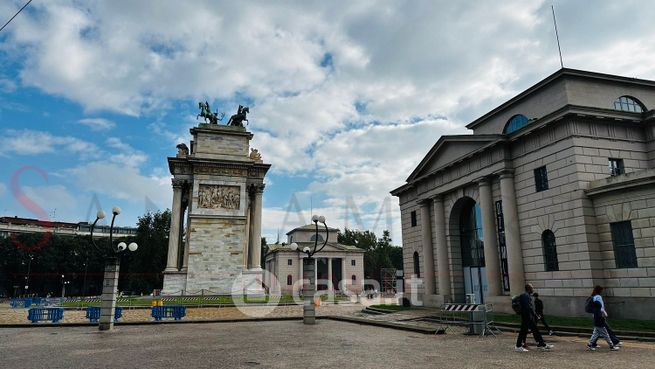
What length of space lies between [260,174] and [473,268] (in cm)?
2785

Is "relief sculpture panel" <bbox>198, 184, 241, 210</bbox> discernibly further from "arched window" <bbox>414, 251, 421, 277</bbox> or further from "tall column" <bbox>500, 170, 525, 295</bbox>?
"tall column" <bbox>500, 170, 525, 295</bbox>

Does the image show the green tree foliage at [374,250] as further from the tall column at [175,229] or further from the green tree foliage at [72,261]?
the tall column at [175,229]

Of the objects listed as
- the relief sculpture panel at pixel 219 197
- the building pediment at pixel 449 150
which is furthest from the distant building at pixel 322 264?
the building pediment at pixel 449 150

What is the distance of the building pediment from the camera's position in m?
26.0

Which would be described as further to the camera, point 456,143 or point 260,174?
point 260,174

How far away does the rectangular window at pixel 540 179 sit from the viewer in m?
22.2

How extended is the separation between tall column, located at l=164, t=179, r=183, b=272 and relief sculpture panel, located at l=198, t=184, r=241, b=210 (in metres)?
2.73

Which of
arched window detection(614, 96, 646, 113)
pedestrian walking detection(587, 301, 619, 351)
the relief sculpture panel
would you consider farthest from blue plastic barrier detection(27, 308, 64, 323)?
arched window detection(614, 96, 646, 113)

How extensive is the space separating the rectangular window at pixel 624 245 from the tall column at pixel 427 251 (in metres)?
13.4

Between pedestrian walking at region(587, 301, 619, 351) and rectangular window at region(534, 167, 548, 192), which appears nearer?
pedestrian walking at region(587, 301, 619, 351)

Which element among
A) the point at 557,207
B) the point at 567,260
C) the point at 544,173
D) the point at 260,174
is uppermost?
the point at 260,174

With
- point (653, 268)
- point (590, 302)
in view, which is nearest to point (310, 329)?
point (590, 302)

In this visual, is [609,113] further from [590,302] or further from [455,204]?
[590,302]

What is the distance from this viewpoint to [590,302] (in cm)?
1248
